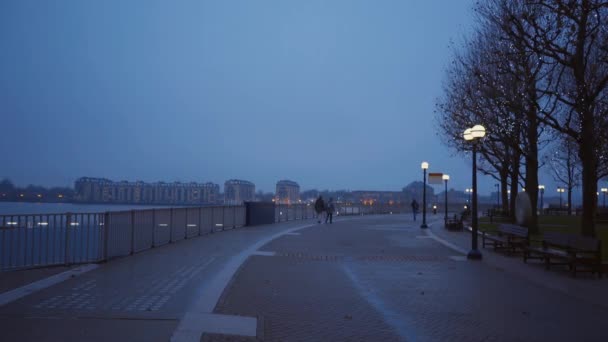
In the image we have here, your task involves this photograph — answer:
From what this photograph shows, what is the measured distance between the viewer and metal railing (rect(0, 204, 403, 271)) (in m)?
11.6

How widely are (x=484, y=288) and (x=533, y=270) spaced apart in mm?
3481

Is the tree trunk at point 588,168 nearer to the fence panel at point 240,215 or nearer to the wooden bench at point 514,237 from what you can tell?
the wooden bench at point 514,237

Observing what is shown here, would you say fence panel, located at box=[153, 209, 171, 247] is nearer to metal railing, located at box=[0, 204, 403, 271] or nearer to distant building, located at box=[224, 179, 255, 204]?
metal railing, located at box=[0, 204, 403, 271]

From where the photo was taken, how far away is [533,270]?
573 inches

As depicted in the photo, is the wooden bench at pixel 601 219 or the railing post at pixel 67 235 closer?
the railing post at pixel 67 235

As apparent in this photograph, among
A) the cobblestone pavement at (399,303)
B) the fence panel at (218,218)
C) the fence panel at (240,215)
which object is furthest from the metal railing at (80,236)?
the fence panel at (240,215)

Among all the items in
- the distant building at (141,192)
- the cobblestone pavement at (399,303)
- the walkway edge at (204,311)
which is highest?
the distant building at (141,192)

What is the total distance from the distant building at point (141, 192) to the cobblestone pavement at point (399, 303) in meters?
20.8

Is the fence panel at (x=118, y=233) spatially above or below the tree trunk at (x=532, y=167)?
below

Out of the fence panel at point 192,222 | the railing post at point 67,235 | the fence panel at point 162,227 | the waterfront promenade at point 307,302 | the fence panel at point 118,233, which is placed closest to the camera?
the waterfront promenade at point 307,302

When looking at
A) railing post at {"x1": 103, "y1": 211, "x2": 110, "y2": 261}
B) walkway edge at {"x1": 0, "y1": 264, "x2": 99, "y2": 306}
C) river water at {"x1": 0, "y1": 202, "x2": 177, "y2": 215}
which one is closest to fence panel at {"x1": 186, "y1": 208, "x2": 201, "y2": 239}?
river water at {"x1": 0, "y1": 202, "x2": 177, "y2": 215}

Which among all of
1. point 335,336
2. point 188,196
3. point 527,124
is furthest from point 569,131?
point 188,196

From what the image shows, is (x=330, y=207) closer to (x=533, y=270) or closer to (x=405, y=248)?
(x=405, y=248)

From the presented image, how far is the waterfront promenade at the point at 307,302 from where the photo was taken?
7699mm
